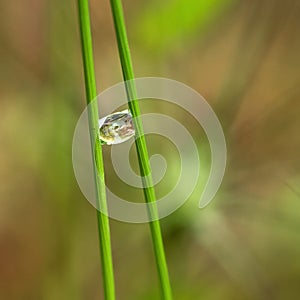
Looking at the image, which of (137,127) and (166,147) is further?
(166,147)

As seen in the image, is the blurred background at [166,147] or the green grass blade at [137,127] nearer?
the green grass blade at [137,127]

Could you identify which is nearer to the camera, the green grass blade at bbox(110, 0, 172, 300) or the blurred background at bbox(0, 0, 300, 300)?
the green grass blade at bbox(110, 0, 172, 300)

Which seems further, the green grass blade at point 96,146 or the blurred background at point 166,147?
the blurred background at point 166,147
